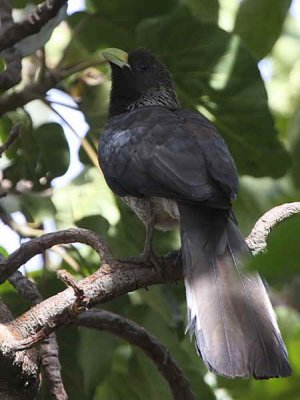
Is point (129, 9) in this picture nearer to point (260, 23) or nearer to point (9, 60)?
point (260, 23)

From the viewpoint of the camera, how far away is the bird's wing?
3.05 meters

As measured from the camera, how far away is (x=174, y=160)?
127 inches

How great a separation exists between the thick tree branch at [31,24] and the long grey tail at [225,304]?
926mm

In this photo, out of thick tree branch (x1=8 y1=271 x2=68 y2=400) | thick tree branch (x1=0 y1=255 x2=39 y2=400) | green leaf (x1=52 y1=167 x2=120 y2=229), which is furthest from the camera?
green leaf (x1=52 y1=167 x2=120 y2=229)

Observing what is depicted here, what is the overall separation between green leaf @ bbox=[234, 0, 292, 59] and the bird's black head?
0.49 metres

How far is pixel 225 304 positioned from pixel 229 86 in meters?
1.85

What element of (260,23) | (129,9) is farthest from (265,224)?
(129,9)

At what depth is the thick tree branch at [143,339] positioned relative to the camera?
10.4 feet

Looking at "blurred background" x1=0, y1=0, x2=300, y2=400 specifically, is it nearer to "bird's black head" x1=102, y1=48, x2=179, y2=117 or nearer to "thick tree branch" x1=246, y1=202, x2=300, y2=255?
"bird's black head" x1=102, y1=48, x2=179, y2=117

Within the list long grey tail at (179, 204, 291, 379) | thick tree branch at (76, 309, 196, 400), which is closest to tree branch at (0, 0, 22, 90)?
long grey tail at (179, 204, 291, 379)

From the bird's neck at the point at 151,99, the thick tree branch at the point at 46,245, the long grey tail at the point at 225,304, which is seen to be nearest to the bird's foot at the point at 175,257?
the long grey tail at the point at 225,304

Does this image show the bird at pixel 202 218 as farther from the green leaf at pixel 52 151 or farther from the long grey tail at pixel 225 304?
the green leaf at pixel 52 151

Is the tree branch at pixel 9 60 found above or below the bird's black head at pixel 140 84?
above

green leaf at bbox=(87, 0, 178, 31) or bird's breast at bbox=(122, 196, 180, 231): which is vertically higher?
green leaf at bbox=(87, 0, 178, 31)
